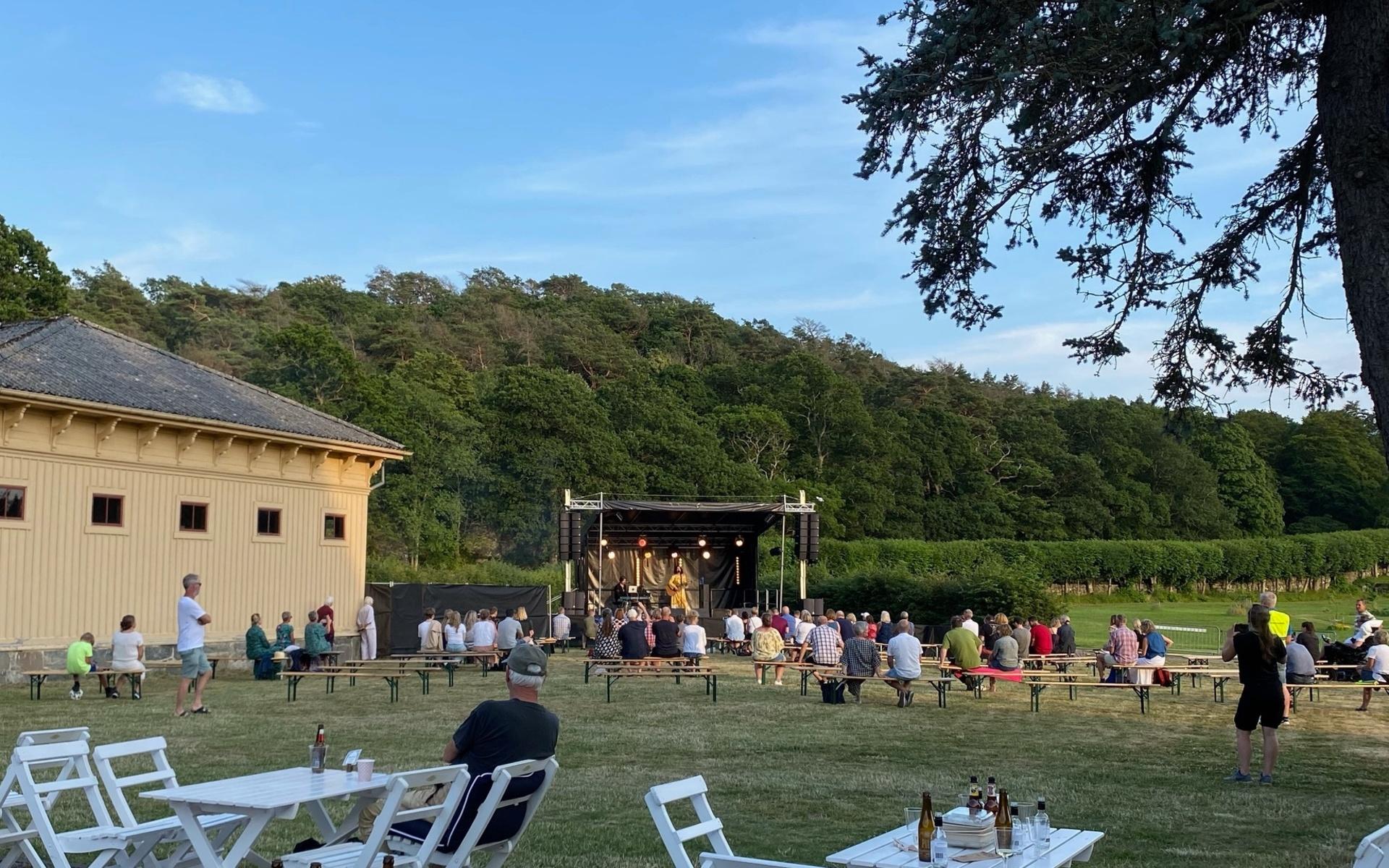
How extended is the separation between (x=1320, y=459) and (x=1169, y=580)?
21817mm

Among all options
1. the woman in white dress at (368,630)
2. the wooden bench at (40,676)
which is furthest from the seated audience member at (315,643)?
the woman in white dress at (368,630)

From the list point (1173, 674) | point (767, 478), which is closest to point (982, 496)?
point (767, 478)

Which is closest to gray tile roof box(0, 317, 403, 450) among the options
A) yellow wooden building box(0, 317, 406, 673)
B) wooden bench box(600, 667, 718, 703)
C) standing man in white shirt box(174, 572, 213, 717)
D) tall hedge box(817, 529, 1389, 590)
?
yellow wooden building box(0, 317, 406, 673)

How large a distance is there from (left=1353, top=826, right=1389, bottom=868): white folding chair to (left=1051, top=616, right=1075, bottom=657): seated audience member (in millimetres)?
17641

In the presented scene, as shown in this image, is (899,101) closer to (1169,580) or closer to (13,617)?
(13,617)

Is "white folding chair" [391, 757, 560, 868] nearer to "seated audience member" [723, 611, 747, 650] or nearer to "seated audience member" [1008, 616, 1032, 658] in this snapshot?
"seated audience member" [1008, 616, 1032, 658]

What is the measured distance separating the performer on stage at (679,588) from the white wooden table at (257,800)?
25.7 meters

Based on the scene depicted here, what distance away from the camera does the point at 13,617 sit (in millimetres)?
19219

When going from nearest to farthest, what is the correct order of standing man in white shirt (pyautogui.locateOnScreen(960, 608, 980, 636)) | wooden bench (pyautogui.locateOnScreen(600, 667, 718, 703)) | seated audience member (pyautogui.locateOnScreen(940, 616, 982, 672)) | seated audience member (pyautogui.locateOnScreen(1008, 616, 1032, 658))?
1. wooden bench (pyautogui.locateOnScreen(600, 667, 718, 703))
2. seated audience member (pyautogui.locateOnScreen(940, 616, 982, 672))
3. standing man in white shirt (pyautogui.locateOnScreen(960, 608, 980, 636))
4. seated audience member (pyautogui.locateOnScreen(1008, 616, 1032, 658))

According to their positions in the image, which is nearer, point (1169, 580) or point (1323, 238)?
point (1323, 238)

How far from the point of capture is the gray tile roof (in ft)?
66.5

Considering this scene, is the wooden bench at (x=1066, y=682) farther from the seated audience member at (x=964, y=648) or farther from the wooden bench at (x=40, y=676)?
the wooden bench at (x=40, y=676)

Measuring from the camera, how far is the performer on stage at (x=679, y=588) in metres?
33.1

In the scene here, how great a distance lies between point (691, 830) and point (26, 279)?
37137mm
